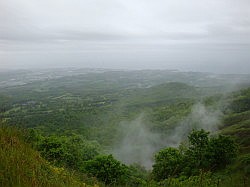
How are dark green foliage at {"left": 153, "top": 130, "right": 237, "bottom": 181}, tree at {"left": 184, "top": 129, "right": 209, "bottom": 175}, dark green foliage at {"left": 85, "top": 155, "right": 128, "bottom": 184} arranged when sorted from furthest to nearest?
dark green foliage at {"left": 153, "top": 130, "right": 237, "bottom": 181}, tree at {"left": 184, "top": 129, "right": 209, "bottom": 175}, dark green foliage at {"left": 85, "top": 155, "right": 128, "bottom": 184}

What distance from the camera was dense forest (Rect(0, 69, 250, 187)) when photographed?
6.52 meters

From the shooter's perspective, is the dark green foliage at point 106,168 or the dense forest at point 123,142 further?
the dark green foliage at point 106,168

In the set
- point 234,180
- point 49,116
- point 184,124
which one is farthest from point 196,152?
point 49,116

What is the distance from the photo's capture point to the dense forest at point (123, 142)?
21.4 feet

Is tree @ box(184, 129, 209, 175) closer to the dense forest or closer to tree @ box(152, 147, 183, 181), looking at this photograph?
the dense forest

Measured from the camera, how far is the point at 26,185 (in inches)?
151

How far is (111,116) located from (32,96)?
3255 inches

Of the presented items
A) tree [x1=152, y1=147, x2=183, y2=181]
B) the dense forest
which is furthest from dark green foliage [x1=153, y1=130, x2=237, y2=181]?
the dense forest

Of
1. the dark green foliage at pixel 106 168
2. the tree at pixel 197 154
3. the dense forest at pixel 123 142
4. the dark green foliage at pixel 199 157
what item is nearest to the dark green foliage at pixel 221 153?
the dark green foliage at pixel 199 157

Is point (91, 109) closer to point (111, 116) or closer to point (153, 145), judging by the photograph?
point (111, 116)

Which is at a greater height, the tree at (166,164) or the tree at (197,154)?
the tree at (197,154)

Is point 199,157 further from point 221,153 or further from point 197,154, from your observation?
point 221,153

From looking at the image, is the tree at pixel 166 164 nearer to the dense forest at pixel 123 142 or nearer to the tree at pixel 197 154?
the dense forest at pixel 123 142

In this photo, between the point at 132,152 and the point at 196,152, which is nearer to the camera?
the point at 196,152
